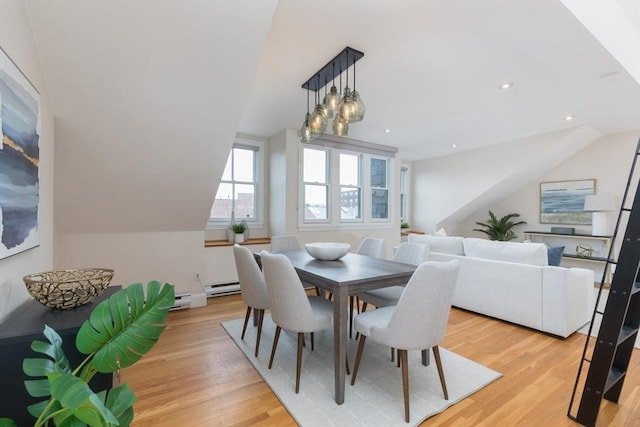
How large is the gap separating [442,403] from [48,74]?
3.18 meters

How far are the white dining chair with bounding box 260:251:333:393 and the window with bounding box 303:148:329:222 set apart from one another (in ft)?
8.50

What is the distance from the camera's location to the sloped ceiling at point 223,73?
5.67 feet

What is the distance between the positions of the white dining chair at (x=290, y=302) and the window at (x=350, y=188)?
122 inches

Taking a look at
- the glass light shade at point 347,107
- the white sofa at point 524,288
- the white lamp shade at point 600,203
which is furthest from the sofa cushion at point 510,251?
the white lamp shade at point 600,203

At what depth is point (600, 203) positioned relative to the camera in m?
4.55

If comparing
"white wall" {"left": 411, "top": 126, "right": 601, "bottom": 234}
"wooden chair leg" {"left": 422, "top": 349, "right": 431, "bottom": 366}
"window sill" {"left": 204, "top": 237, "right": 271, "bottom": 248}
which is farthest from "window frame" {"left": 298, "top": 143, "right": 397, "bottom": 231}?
"wooden chair leg" {"left": 422, "top": 349, "right": 431, "bottom": 366}

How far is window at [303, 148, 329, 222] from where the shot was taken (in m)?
4.58

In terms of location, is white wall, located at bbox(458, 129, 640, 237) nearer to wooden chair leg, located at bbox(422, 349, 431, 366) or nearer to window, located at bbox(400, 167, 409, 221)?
window, located at bbox(400, 167, 409, 221)

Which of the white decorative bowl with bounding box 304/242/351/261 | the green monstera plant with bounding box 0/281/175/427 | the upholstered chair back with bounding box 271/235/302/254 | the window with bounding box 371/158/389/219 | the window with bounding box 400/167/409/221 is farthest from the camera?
the window with bounding box 400/167/409/221

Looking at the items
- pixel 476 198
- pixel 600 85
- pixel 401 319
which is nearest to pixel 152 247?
pixel 401 319

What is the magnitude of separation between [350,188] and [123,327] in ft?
14.4

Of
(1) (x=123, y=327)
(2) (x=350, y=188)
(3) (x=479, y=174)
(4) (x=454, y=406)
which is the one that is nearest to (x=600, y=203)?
(3) (x=479, y=174)

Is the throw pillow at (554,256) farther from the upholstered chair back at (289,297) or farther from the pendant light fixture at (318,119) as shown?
the pendant light fixture at (318,119)

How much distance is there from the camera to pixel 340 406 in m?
1.75
